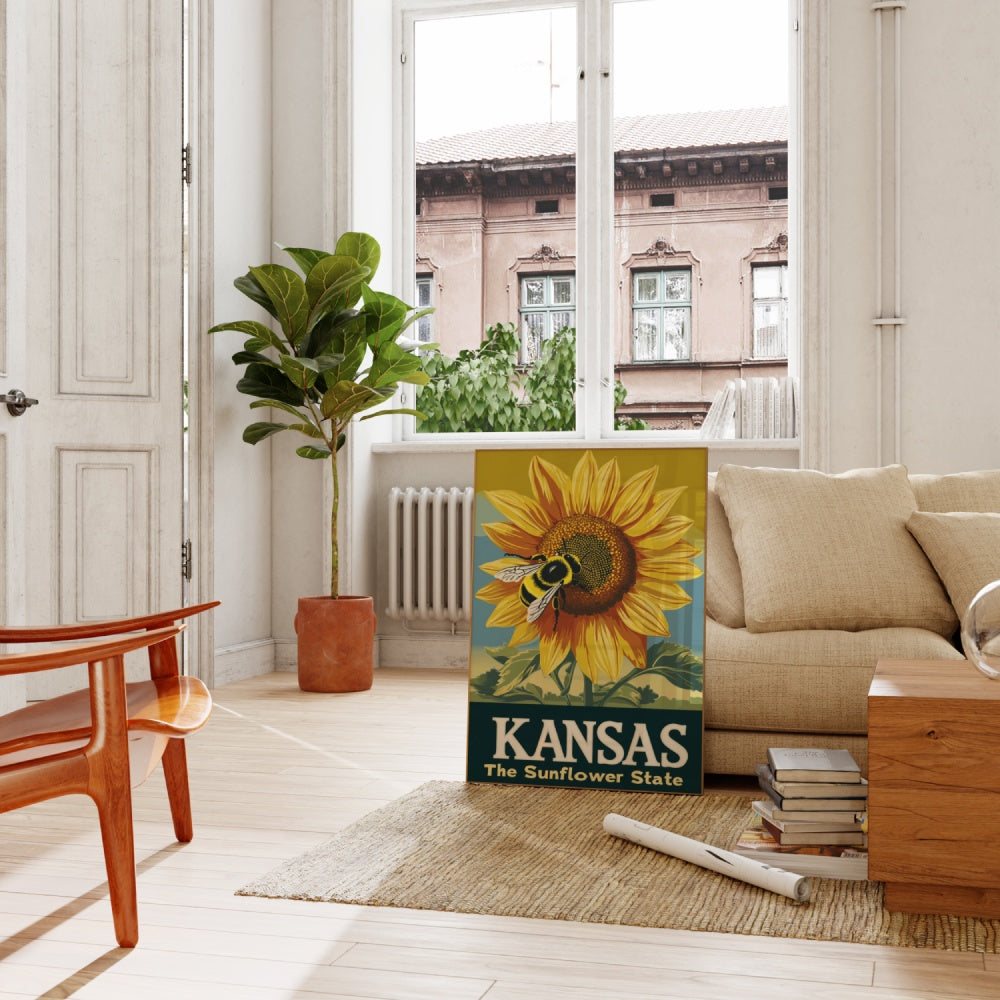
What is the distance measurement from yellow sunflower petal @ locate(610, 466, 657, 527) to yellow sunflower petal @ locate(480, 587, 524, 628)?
12.5 inches

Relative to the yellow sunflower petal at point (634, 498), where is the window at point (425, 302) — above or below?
above

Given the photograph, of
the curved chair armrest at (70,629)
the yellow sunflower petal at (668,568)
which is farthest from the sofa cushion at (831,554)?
the curved chair armrest at (70,629)

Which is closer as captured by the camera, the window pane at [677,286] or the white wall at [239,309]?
the white wall at [239,309]

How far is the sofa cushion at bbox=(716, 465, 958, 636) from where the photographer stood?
3068mm

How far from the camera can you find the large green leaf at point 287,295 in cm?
439

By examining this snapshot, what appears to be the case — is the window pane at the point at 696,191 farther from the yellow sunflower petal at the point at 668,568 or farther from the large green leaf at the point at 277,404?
the yellow sunflower petal at the point at 668,568

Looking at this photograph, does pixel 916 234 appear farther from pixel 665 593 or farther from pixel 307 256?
pixel 665 593

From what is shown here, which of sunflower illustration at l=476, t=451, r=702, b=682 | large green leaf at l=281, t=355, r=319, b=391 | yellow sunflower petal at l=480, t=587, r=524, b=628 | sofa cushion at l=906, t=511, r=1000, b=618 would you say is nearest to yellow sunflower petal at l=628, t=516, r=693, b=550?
sunflower illustration at l=476, t=451, r=702, b=682

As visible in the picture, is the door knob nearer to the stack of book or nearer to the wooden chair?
the wooden chair

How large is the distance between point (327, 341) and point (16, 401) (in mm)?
1248

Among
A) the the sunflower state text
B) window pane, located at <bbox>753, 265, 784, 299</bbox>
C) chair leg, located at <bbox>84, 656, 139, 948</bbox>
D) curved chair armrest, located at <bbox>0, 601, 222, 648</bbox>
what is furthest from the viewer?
window pane, located at <bbox>753, 265, 784, 299</bbox>

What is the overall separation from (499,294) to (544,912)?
3.75 meters

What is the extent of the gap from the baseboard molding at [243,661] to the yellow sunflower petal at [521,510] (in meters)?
2.06

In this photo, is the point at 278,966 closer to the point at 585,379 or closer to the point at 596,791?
the point at 596,791
